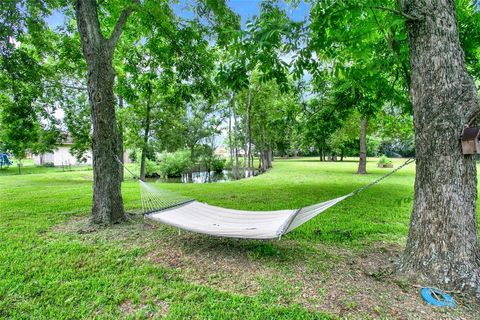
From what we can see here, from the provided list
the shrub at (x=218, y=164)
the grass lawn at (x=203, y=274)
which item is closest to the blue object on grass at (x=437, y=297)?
the grass lawn at (x=203, y=274)

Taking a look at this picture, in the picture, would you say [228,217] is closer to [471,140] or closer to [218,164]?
[471,140]

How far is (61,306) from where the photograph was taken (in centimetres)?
172

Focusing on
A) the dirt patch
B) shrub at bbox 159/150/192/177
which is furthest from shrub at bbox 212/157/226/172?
the dirt patch

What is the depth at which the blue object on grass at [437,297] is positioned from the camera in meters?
1.64

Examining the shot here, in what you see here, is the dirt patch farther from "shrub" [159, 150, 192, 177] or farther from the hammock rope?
"shrub" [159, 150, 192, 177]

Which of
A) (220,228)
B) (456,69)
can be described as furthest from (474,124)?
(220,228)

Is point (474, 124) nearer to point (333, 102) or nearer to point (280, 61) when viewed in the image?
point (280, 61)

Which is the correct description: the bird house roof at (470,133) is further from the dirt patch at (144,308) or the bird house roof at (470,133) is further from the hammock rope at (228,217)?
the dirt patch at (144,308)

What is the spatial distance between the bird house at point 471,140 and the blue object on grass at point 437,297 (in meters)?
0.97

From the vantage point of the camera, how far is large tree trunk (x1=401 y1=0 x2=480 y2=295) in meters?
1.76

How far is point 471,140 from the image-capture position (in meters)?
1.67

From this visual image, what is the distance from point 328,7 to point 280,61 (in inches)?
21.7

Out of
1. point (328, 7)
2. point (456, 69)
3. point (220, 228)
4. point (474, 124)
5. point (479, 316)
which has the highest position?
point (328, 7)

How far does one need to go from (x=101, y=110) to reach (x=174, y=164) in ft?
48.2
